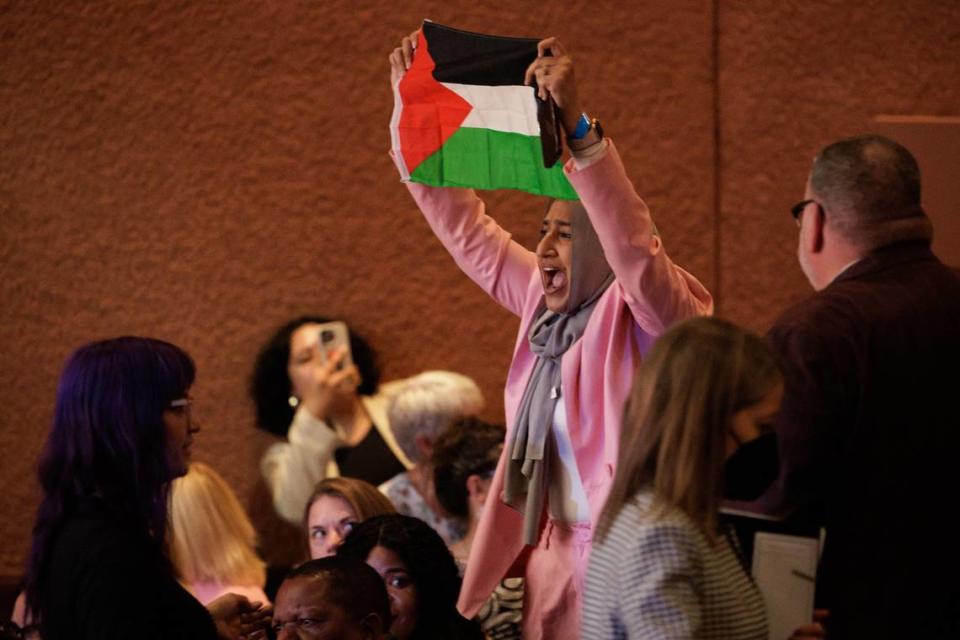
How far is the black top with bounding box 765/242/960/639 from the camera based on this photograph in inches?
80.4

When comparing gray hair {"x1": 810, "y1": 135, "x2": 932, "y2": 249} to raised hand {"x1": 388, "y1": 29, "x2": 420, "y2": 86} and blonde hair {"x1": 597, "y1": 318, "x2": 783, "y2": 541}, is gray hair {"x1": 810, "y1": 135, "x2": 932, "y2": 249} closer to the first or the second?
blonde hair {"x1": 597, "y1": 318, "x2": 783, "y2": 541}

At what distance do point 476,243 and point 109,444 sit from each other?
112 centimetres

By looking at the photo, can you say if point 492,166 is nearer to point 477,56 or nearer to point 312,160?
point 477,56

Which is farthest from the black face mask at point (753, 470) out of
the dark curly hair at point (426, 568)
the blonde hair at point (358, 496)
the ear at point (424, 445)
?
the ear at point (424, 445)

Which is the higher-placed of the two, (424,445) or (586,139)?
(586,139)

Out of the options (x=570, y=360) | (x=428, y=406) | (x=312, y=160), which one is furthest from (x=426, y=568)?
(x=312, y=160)

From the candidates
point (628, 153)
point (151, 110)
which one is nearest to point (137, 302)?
point (151, 110)

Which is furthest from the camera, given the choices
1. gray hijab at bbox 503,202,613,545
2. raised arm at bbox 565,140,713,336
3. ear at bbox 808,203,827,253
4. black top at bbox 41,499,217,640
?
gray hijab at bbox 503,202,613,545

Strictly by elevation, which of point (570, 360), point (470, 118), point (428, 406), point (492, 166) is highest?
point (470, 118)

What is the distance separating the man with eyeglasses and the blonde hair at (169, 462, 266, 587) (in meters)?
1.86

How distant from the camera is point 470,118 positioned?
9.33 ft

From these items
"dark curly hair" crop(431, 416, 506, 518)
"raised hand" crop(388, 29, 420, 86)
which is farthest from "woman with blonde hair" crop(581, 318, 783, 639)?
"dark curly hair" crop(431, 416, 506, 518)

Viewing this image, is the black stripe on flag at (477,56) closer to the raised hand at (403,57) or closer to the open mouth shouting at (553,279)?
the raised hand at (403,57)

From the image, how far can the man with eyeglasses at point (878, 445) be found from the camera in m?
2.03
